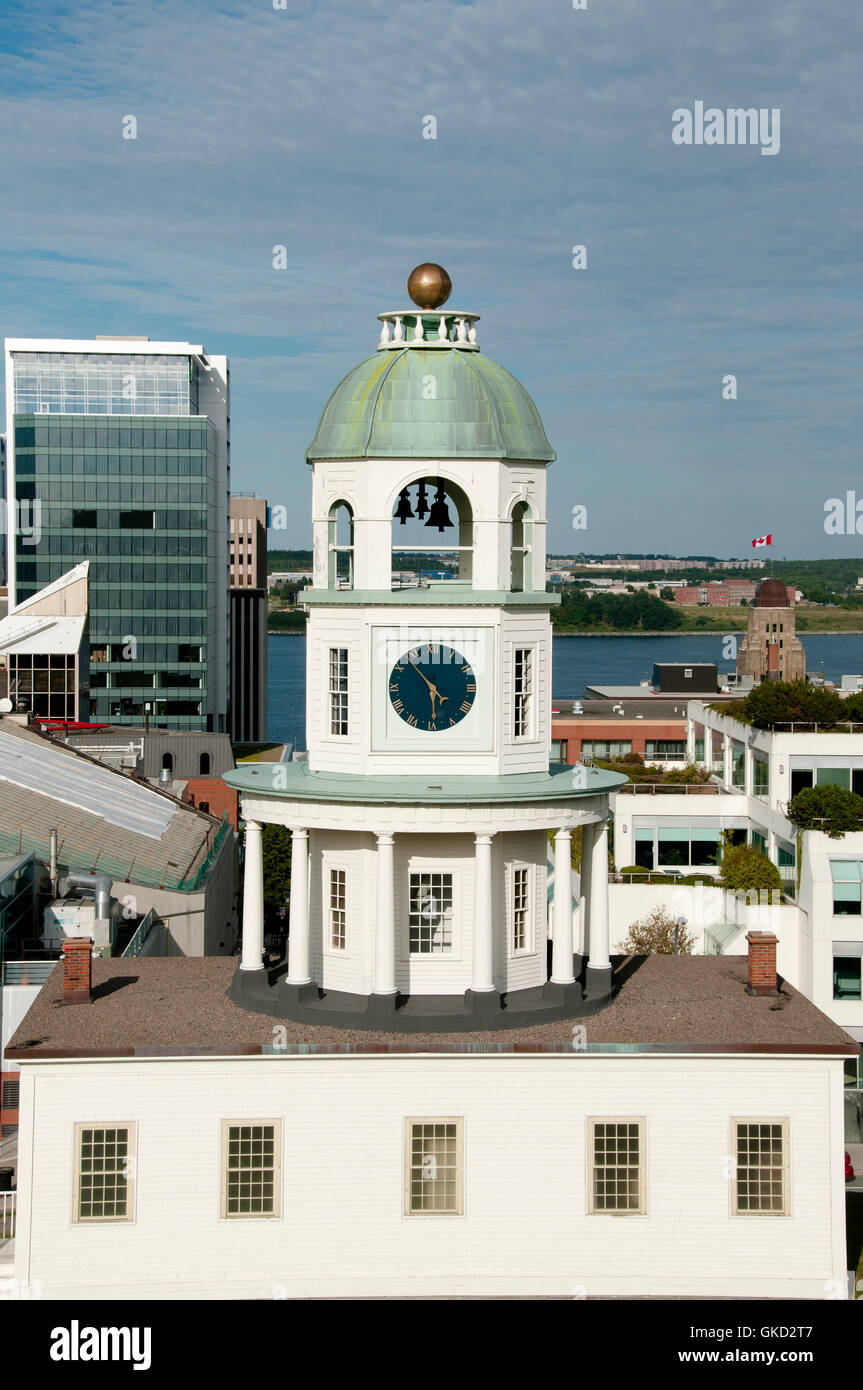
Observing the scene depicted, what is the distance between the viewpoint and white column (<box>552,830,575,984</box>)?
103ft

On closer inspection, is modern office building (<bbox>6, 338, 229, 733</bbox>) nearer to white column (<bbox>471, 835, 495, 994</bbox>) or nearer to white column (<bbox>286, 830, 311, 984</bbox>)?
white column (<bbox>286, 830, 311, 984</bbox>)

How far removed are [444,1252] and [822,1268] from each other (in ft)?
22.0

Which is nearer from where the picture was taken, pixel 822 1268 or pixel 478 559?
pixel 822 1268

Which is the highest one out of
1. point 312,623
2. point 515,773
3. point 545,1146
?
point 312,623

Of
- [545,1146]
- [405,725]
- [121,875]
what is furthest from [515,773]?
[121,875]

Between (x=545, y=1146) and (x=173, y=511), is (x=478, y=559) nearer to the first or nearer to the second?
(x=545, y=1146)

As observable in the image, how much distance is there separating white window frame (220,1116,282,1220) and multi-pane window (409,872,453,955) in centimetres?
464

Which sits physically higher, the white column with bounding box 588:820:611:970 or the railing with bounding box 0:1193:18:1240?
the white column with bounding box 588:820:611:970

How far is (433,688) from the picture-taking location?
1261 inches

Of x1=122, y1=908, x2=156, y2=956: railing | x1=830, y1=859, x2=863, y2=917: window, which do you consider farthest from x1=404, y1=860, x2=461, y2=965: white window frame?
x1=830, y1=859, x2=863, y2=917: window

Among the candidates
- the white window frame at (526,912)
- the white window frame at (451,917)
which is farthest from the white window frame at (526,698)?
the white window frame at (451,917)

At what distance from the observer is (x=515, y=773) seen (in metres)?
32.5

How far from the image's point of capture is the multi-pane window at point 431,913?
3195 cm
